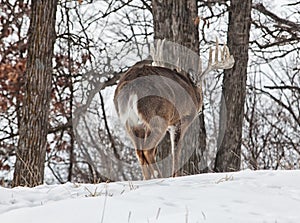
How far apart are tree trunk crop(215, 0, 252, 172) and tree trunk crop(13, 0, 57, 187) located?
11.5 feet

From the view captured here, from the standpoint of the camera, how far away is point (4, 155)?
13.7 m

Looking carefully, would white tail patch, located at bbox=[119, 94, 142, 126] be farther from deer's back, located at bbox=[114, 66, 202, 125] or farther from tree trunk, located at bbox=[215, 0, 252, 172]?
tree trunk, located at bbox=[215, 0, 252, 172]

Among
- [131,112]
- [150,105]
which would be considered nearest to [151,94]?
[150,105]

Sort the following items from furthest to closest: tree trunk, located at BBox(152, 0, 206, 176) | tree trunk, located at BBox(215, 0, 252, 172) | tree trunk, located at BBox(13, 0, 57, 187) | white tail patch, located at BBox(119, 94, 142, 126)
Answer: tree trunk, located at BBox(215, 0, 252, 172), tree trunk, located at BBox(152, 0, 206, 176), tree trunk, located at BBox(13, 0, 57, 187), white tail patch, located at BBox(119, 94, 142, 126)

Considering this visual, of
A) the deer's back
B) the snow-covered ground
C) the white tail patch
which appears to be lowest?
the snow-covered ground

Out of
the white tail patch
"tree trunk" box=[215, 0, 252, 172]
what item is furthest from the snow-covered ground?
"tree trunk" box=[215, 0, 252, 172]

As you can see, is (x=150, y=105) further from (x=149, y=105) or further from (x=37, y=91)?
(x=37, y=91)

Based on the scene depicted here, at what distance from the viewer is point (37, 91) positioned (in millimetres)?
8680

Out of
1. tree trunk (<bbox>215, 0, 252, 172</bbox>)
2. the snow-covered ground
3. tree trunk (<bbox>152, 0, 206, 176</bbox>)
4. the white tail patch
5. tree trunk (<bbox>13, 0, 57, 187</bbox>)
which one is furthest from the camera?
tree trunk (<bbox>215, 0, 252, 172</bbox>)

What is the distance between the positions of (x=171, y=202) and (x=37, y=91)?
18.5 ft

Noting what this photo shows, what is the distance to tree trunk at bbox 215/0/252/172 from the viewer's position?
1066 cm

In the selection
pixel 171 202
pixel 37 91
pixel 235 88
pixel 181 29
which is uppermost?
pixel 181 29

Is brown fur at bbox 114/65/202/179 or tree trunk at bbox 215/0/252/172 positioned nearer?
brown fur at bbox 114/65/202/179

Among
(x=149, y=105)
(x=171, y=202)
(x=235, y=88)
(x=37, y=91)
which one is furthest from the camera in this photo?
(x=235, y=88)
